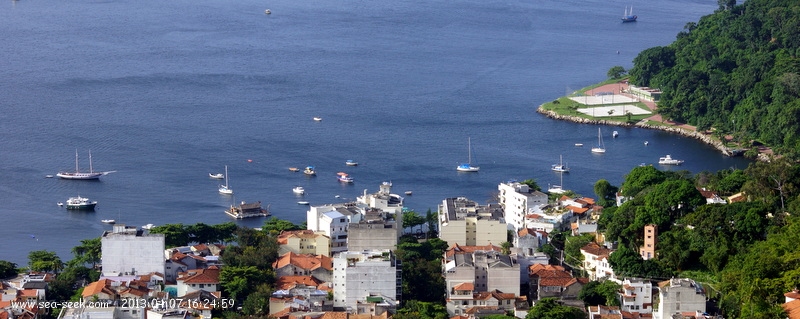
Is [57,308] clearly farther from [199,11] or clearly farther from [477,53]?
[199,11]

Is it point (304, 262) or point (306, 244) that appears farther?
point (306, 244)

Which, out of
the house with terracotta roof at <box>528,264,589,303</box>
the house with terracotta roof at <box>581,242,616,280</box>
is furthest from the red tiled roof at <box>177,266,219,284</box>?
the house with terracotta roof at <box>581,242,616,280</box>

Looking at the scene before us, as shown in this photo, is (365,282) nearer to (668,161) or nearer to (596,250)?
(596,250)

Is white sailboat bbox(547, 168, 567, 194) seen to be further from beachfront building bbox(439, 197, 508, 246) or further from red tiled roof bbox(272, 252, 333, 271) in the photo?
red tiled roof bbox(272, 252, 333, 271)

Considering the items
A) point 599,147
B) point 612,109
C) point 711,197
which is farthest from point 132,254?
point 612,109

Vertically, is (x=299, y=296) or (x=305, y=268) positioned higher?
(x=305, y=268)

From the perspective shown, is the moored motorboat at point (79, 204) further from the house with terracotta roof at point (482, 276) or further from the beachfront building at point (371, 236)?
the house with terracotta roof at point (482, 276)
